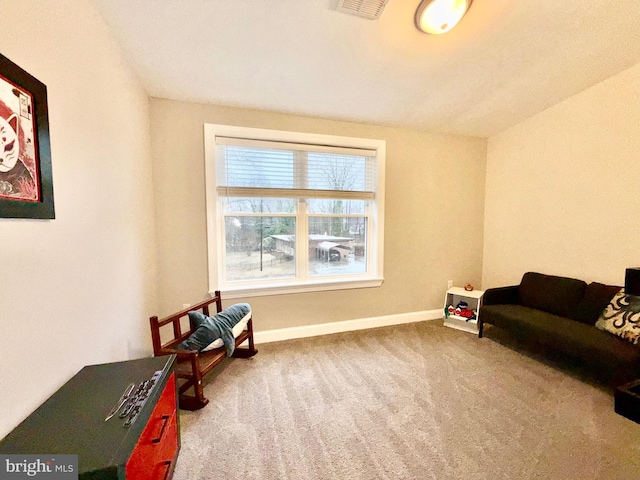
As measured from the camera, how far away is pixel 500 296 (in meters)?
3.07

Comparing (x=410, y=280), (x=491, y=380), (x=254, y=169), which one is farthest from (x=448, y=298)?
(x=254, y=169)

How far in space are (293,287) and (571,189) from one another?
3098 millimetres

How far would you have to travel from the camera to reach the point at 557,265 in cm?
296

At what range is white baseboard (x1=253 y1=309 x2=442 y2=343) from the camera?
2.90 m

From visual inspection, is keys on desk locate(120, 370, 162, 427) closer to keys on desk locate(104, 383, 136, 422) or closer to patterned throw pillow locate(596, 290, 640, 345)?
keys on desk locate(104, 383, 136, 422)

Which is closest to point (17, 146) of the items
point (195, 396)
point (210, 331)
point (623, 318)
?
point (210, 331)

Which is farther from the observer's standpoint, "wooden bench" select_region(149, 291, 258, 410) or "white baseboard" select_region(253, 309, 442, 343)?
"white baseboard" select_region(253, 309, 442, 343)

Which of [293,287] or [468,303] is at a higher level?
[293,287]

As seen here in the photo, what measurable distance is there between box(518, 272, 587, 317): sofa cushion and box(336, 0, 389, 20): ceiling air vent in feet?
9.98

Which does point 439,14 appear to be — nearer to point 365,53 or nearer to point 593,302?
point 365,53

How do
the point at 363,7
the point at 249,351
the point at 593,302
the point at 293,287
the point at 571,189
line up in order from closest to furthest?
the point at 363,7 < the point at 593,302 < the point at 249,351 < the point at 571,189 < the point at 293,287

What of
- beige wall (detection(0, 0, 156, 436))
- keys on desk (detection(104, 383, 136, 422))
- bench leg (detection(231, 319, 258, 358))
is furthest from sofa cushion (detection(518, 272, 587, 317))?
beige wall (detection(0, 0, 156, 436))

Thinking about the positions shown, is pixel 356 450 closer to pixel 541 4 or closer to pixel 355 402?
pixel 355 402

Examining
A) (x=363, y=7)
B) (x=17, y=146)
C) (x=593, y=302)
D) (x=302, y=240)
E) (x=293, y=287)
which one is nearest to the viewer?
(x=17, y=146)
